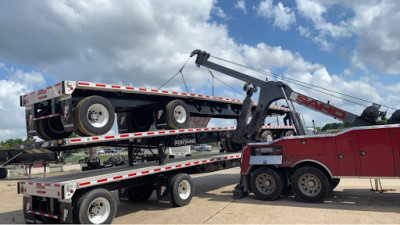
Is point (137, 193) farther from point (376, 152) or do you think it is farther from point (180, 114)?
point (376, 152)

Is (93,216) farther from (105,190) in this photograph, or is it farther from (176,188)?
(176,188)

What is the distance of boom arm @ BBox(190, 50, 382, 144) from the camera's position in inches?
418

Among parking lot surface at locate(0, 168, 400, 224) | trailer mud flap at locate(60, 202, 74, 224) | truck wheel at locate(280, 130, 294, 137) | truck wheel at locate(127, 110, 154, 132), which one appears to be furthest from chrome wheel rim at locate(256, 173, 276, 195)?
truck wheel at locate(280, 130, 294, 137)

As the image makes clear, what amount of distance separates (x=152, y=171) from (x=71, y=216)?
238cm

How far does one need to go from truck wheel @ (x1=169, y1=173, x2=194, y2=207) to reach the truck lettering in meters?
4.62

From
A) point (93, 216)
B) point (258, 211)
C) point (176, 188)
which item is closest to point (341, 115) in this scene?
point (258, 211)

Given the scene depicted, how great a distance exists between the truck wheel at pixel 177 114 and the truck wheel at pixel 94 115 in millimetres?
1998

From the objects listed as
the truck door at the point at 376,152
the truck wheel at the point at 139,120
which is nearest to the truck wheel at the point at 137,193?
the truck wheel at the point at 139,120

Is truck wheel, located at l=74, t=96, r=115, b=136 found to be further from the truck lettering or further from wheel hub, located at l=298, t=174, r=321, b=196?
the truck lettering

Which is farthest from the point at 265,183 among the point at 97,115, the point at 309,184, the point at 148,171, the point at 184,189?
the point at 97,115

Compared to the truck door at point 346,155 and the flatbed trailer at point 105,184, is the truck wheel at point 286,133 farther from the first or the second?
the truck door at point 346,155

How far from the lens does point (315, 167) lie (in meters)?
8.91

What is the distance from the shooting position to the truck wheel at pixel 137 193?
1012cm

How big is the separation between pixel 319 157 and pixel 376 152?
1333 mm
